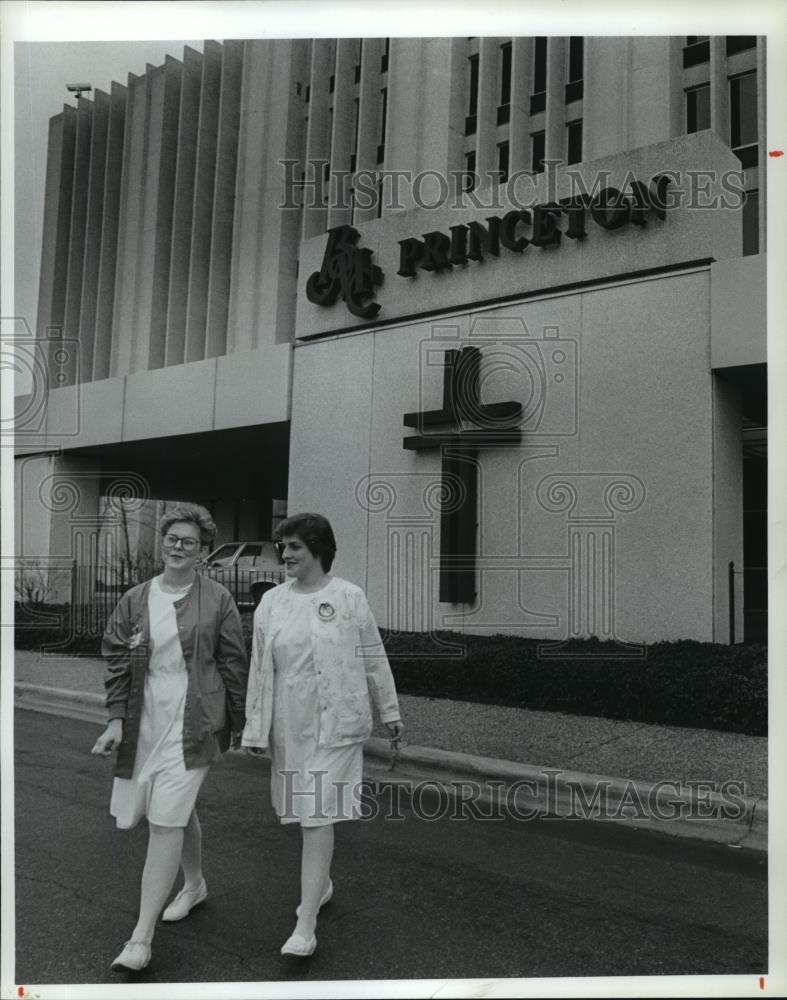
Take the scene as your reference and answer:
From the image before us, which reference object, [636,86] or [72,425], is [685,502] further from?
[72,425]

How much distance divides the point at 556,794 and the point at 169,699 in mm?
2687

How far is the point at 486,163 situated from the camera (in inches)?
202

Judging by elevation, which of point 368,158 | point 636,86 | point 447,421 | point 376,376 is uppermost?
point 636,86

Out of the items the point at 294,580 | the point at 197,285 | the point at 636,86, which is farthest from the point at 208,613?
the point at 636,86

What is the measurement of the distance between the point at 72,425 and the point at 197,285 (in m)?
1.75

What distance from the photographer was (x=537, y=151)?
227 inches

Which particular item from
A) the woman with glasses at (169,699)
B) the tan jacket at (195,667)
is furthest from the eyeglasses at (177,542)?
the tan jacket at (195,667)

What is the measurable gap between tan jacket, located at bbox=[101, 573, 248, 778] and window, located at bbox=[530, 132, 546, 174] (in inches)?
154

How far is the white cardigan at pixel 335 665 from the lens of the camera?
3.36 metres

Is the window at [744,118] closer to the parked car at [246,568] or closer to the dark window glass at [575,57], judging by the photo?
the dark window glass at [575,57]

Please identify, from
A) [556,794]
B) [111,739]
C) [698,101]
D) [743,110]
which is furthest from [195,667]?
[698,101]

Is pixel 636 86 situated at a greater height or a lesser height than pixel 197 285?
greater

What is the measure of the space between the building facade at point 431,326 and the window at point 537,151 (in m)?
0.05

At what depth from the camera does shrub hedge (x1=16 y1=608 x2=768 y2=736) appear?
5.45 meters
